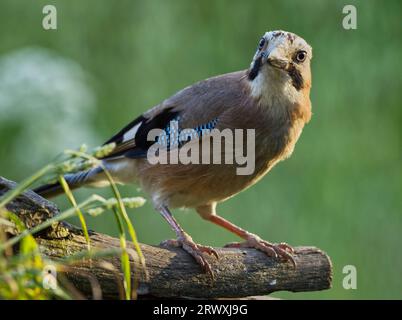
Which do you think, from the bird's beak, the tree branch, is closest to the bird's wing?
the bird's beak

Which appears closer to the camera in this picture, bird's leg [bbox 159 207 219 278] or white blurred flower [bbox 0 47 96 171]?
bird's leg [bbox 159 207 219 278]

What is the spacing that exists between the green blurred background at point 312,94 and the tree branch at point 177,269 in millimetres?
2101

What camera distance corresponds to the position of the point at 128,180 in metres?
5.01

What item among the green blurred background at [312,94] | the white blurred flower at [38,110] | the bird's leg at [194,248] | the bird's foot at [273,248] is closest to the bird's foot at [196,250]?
the bird's leg at [194,248]

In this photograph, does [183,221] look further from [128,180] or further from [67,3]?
[67,3]

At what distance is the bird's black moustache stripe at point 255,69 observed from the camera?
14.2 ft

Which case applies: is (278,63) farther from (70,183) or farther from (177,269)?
(70,183)

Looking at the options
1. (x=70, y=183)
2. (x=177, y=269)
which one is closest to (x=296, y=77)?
(x=177, y=269)

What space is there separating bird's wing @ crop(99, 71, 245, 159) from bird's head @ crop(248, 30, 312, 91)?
26cm

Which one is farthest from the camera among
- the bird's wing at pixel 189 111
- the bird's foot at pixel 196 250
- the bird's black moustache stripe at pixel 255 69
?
the bird's wing at pixel 189 111

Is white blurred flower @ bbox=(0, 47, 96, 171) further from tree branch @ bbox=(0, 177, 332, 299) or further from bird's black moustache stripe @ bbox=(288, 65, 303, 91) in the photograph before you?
tree branch @ bbox=(0, 177, 332, 299)

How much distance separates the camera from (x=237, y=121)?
4457mm

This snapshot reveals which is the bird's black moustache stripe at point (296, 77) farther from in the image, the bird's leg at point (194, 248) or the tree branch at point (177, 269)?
the bird's leg at point (194, 248)

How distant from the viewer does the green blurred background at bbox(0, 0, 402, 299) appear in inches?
250
